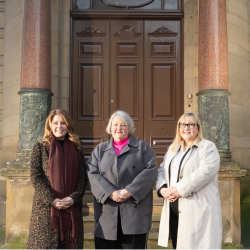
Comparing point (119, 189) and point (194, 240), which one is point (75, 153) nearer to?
point (119, 189)

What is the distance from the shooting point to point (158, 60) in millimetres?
6094

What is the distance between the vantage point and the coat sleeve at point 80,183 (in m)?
3.07

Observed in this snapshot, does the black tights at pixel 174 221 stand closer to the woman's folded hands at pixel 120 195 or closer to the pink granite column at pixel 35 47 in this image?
the woman's folded hands at pixel 120 195

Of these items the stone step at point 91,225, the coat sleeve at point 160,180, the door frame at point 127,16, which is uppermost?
the door frame at point 127,16

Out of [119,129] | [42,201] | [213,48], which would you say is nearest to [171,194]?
[119,129]

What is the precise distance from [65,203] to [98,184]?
0.36 m

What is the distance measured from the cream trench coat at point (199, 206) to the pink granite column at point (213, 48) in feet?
7.61

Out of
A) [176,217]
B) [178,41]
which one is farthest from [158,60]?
[176,217]

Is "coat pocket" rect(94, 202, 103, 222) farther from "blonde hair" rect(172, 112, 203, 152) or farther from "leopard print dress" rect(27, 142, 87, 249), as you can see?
"blonde hair" rect(172, 112, 203, 152)

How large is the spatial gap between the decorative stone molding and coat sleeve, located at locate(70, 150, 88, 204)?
2.52 meters

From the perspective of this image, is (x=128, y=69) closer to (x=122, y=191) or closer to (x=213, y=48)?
(x=213, y=48)

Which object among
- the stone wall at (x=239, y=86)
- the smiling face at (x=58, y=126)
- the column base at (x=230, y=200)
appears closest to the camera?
the smiling face at (x=58, y=126)

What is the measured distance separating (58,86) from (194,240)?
3.89 metres

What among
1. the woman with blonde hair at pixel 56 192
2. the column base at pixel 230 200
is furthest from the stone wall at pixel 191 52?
the woman with blonde hair at pixel 56 192
